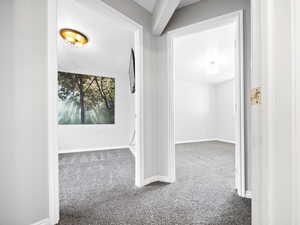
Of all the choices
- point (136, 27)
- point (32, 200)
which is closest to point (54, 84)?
point (32, 200)

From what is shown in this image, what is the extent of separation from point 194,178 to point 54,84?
217cm

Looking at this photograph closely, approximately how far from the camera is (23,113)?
1.15 metres

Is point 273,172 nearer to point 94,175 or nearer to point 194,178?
point 194,178

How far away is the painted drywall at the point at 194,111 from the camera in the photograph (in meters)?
5.92

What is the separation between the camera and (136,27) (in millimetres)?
2047

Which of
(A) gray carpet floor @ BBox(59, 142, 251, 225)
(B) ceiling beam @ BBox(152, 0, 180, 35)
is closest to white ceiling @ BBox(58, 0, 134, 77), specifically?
(B) ceiling beam @ BBox(152, 0, 180, 35)

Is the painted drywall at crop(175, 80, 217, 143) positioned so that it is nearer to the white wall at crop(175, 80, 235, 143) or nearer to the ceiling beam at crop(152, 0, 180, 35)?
the white wall at crop(175, 80, 235, 143)

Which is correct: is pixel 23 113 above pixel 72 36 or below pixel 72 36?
below

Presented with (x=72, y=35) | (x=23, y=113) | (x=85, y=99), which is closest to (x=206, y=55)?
(x=72, y=35)

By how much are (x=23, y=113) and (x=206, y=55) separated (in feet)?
13.7

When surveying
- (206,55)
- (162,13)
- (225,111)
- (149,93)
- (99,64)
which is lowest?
(225,111)

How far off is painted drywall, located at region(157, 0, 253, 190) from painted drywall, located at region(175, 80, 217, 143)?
3.61 m

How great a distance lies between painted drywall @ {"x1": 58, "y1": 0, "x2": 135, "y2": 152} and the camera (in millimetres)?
2816

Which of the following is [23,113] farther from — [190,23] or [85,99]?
[85,99]
